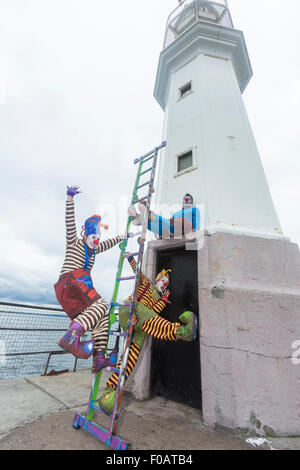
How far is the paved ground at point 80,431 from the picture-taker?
224 cm

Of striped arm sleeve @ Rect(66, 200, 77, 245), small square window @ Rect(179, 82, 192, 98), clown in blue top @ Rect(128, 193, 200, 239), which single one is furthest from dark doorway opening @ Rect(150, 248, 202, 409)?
small square window @ Rect(179, 82, 192, 98)

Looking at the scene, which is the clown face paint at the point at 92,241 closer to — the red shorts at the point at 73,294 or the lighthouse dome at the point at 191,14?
the red shorts at the point at 73,294

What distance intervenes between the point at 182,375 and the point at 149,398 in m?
0.73

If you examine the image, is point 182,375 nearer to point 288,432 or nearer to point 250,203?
point 288,432

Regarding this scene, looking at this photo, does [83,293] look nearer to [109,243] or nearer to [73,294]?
[73,294]

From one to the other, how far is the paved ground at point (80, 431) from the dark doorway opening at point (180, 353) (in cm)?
19

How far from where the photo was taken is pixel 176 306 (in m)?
3.96

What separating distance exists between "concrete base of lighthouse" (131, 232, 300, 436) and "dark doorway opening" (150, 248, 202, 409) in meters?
0.37

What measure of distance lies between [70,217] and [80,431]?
2.67 m

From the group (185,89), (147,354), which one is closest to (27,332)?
(147,354)

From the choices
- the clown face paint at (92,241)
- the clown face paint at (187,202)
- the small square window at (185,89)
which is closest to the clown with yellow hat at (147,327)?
the clown face paint at (92,241)

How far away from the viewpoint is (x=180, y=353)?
372cm

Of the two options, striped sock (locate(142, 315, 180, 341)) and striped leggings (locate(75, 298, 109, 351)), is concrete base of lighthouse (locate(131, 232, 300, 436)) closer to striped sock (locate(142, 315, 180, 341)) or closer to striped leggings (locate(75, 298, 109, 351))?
striped sock (locate(142, 315, 180, 341))

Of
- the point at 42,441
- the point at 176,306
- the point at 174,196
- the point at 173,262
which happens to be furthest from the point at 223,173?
the point at 42,441
